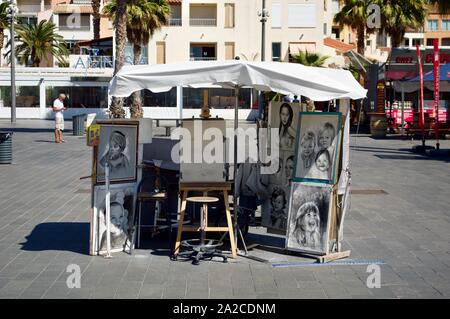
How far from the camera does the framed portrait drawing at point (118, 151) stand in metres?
8.27

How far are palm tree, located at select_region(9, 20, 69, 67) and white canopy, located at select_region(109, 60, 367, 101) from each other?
49219mm

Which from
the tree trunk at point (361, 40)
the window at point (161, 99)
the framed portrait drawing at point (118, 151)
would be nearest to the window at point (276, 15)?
the tree trunk at point (361, 40)

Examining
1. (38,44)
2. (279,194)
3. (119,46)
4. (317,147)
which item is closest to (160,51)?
A: (38,44)

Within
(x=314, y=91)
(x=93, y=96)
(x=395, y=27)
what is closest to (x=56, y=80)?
(x=93, y=96)

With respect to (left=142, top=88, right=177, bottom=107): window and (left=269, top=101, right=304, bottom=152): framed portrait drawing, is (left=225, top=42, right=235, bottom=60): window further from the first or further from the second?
(left=269, top=101, right=304, bottom=152): framed portrait drawing

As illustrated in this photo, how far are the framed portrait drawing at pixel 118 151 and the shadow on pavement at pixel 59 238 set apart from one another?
39.4 inches

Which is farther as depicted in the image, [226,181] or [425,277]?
[226,181]

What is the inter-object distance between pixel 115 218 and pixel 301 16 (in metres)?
43.7

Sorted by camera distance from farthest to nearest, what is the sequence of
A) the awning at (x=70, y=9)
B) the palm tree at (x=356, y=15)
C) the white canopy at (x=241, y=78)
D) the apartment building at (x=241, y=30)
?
the awning at (x=70, y=9), the apartment building at (x=241, y=30), the palm tree at (x=356, y=15), the white canopy at (x=241, y=78)

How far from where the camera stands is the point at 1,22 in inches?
1823

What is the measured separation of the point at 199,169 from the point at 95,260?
61.6 inches

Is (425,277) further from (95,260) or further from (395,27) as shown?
(395,27)

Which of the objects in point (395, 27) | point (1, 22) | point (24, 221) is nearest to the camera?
point (24, 221)

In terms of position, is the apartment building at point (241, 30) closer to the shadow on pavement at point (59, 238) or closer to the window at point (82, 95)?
the window at point (82, 95)
